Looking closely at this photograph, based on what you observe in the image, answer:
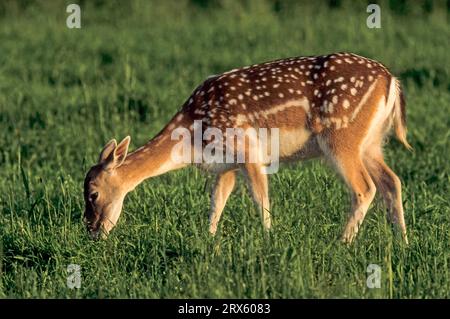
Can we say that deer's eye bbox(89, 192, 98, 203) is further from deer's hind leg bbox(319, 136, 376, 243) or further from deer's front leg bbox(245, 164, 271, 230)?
deer's hind leg bbox(319, 136, 376, 243)

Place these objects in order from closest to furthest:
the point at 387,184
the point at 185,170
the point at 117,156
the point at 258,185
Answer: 1. the point at 258,185
2. the point at 117,156
3. the point at 387,184
4. the point at 185,170

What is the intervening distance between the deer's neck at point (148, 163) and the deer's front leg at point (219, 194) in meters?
0.30

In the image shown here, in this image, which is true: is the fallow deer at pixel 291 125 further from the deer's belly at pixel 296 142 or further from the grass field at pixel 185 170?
the grass field at pixel 185 170

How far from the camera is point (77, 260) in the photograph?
7.90 m

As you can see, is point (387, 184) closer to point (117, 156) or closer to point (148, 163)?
point (148, 163)

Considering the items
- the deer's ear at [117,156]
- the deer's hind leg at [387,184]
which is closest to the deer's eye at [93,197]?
the deer's ear at [117,156]

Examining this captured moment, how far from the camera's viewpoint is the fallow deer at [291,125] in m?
8.39

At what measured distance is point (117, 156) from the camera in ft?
27.8

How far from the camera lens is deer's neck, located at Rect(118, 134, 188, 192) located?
8.52 metres

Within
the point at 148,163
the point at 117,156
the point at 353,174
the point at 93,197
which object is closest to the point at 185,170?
the point at 148,163

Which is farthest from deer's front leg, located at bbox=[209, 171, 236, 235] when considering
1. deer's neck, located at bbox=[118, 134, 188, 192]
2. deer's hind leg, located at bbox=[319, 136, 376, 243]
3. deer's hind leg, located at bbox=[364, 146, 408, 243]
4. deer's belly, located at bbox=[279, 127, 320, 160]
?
deer's hind leg, located at bbox=[364, 146, 408, 243]

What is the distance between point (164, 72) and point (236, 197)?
4691 millimetres

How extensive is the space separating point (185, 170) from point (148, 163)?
116 centimetres
